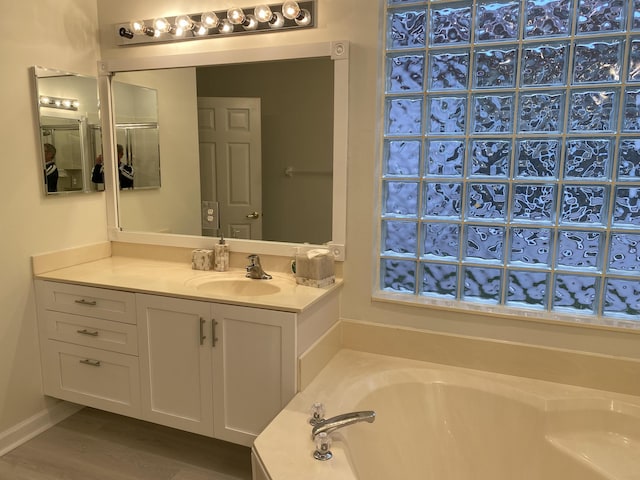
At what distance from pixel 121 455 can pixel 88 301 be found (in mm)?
734

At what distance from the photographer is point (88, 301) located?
2213mm

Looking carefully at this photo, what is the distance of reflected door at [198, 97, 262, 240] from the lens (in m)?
2.39

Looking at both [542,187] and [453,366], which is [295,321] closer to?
[453,366]

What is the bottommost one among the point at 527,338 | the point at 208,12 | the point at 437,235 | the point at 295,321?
the point at 527,338

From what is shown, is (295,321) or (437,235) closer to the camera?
(295,321)

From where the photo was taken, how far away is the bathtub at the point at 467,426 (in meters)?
1.72

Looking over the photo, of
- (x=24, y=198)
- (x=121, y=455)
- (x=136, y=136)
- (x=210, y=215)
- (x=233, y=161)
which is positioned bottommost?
(x=121, y=455)

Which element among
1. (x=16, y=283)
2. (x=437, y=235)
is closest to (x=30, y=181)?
(x=16, y=283)

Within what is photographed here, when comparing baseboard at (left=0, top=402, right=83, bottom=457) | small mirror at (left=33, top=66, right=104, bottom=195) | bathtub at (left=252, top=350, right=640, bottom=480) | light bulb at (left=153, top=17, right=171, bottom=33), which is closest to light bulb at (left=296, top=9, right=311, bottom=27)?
light bulb at (left=153, top=17, right=171, bottom=33)

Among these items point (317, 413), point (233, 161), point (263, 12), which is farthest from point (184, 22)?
point (317, 413)

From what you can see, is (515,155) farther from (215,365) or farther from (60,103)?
(60,103)

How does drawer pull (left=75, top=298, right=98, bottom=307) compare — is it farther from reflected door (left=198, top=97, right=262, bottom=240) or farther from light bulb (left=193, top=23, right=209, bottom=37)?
light bulb (left=193, top=23, right=209, bottom=37)

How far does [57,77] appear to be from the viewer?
2.38m

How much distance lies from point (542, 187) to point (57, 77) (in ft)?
7.65
